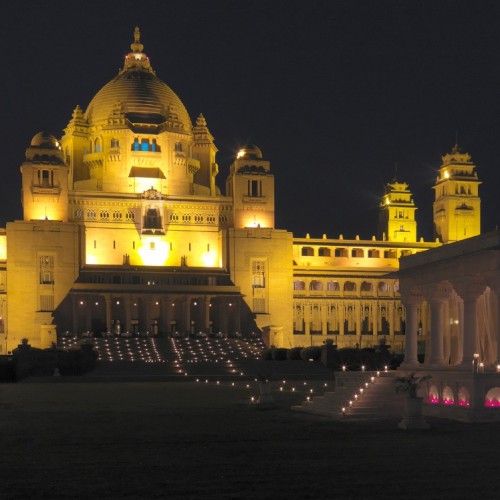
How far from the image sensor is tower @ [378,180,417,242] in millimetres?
121812

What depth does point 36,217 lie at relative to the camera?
102 metres

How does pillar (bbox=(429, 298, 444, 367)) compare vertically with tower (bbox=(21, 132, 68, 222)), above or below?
below

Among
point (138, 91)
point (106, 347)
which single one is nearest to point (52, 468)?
point (106, 347)

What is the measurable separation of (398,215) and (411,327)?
78.3 metres

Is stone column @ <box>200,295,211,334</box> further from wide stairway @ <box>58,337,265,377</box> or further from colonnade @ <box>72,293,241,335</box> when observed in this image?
wide stairway @ <box>58,337,265,377</box>

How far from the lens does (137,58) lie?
117938mm

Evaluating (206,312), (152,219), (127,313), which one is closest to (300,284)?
(206,312)

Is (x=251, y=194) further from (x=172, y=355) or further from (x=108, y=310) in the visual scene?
(x=172, y=355)

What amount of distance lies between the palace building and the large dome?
17 cm

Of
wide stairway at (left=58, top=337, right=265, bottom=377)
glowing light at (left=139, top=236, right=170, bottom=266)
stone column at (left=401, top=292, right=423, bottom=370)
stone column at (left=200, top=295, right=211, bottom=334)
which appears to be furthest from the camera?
glowing light at (left=139, top=236, right=170, bottom=266)

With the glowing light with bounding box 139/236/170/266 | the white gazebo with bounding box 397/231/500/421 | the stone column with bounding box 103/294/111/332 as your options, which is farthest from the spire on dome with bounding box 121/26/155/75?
the white gazebo with bounding box 397/231/500/421

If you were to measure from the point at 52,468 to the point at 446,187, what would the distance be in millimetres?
99649

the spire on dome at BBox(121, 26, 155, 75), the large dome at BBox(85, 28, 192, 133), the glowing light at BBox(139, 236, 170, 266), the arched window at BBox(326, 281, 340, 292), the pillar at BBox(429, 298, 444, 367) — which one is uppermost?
the spire on dome at BBox(121, 26, 155, 75)

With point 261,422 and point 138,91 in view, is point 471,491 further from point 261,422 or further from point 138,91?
point 138,91
